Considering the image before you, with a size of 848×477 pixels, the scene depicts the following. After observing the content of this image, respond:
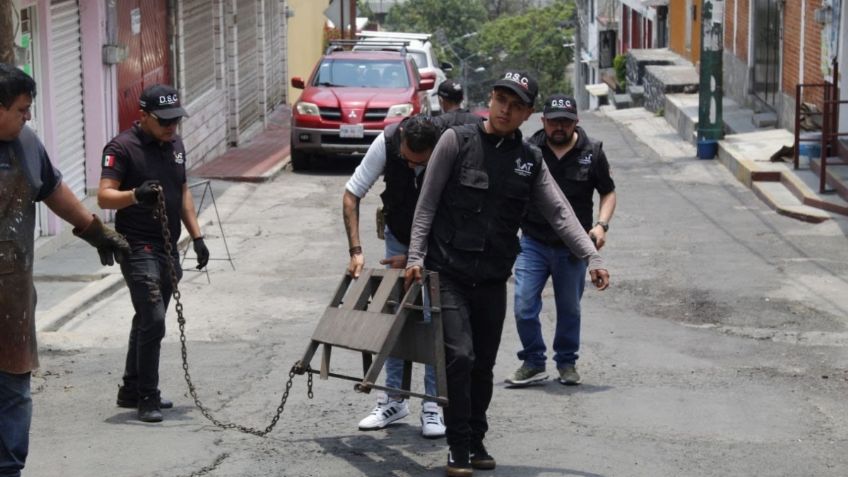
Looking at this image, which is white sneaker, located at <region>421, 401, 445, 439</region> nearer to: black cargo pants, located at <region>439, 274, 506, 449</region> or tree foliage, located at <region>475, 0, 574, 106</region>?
black cargo pants, located at <region>439, 274, 506, 449</region>

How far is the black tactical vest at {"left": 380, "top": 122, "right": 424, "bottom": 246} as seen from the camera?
7539mm

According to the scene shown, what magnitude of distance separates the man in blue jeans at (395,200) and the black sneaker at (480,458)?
1.68 feet

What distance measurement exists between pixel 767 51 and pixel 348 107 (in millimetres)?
8787

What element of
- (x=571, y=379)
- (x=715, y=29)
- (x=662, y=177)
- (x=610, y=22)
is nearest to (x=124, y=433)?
(x=571, y=379)

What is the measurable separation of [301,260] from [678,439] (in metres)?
7.48

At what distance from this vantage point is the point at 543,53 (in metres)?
79.2

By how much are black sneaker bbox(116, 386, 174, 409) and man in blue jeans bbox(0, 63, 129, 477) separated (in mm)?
2348

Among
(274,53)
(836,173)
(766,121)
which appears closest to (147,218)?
(836,173)

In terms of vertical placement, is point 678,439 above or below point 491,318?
below

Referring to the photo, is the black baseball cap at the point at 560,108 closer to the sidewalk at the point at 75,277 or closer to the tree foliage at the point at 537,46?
the sidewalk at the point at 75,277

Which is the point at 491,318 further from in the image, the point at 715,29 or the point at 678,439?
the point at 715,29

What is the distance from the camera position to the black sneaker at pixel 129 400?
27.2 ft

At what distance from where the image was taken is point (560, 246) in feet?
29.0

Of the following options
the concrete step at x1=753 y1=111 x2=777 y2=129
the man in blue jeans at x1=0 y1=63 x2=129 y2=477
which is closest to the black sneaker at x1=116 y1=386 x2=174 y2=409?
the man in blue jeans at x1=0 y1=63 x2=129 y2=477
